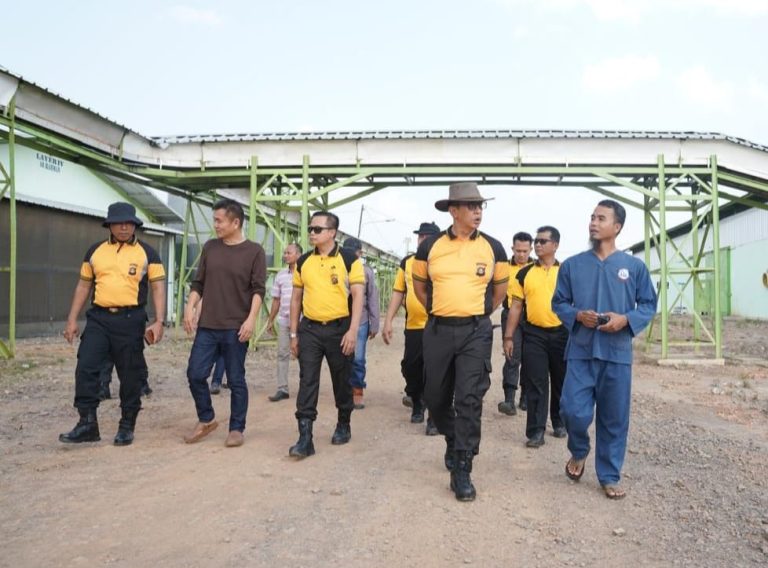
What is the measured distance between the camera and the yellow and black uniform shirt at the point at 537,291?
19.5 feet

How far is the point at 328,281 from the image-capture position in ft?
18.0

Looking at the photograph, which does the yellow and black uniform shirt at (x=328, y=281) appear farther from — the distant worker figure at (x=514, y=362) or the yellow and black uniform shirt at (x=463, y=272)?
the distant worker figure at (x=514, y=362)

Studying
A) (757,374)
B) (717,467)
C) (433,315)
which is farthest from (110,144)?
(757,374)

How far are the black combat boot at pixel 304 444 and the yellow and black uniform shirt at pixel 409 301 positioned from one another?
70.7 inches

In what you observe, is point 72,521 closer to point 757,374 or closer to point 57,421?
point 57,421

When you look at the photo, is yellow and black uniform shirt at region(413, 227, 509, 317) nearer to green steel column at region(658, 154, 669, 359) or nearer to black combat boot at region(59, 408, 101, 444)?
black combat boot at region(59, 408, 101, 444)

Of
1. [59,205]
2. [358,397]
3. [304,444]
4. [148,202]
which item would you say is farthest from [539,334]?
[148,202]

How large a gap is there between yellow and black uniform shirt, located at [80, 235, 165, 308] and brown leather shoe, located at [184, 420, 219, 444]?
3.86 ft

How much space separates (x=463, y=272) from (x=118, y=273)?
9.65 feet

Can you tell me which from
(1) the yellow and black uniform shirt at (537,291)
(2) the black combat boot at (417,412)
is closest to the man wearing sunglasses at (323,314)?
(2) the black combat boot at (417,412)

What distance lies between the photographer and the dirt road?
→ 3.36 metres

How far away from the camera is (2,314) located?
15102 millimetres

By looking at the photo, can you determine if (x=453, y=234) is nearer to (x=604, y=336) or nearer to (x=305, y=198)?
(x=604, y=336)

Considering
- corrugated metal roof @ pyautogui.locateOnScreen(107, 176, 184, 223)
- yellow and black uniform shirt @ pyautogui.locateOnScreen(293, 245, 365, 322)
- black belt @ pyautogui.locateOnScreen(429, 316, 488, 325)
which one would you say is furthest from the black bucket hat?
corrugated metal roof @ pyautogui.locateOnScreen(107, 176, 184, 223)
